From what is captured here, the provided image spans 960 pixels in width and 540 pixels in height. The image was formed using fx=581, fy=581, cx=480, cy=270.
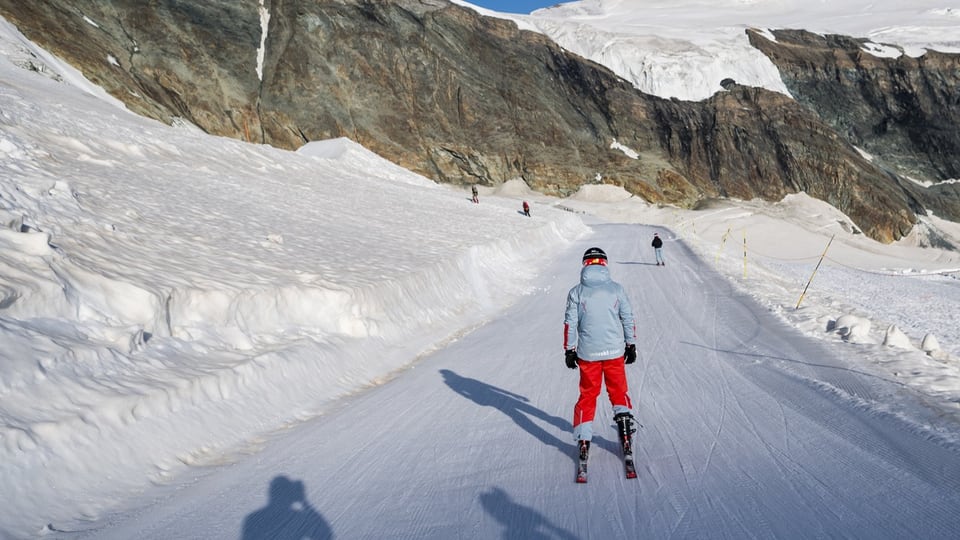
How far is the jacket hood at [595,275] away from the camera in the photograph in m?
4.98

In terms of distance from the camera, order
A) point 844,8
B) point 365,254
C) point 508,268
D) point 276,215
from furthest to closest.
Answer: point 844,8 < point 508,268 < point 276,215 < point 365,254

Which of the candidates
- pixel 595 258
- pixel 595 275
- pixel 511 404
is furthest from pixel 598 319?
pixel 511 404

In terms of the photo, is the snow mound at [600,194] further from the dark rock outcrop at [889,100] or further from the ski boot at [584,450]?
the ski boot at [584,450]

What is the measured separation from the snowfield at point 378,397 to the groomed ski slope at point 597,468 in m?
0.02

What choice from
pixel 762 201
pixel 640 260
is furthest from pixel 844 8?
pixel 640 260

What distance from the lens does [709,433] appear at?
5.38 meters

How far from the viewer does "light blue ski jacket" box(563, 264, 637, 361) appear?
16.0 ft

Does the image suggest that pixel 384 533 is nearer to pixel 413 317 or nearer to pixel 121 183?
pixel 413 317

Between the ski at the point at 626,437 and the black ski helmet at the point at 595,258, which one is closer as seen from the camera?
the ski at the point at 626,437

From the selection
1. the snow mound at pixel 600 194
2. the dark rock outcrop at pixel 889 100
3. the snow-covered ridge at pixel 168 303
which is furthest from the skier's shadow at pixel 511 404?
the dark rock outcrop at pixel 889 100

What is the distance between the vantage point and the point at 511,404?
22.6ft

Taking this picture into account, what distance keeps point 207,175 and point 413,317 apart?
12.0 m

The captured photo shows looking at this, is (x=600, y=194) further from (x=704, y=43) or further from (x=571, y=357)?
(x=571, y=357)

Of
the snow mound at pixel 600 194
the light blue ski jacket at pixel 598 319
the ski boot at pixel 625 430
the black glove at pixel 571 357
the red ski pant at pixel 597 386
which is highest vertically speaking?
the snow mound at pixel 600 194
